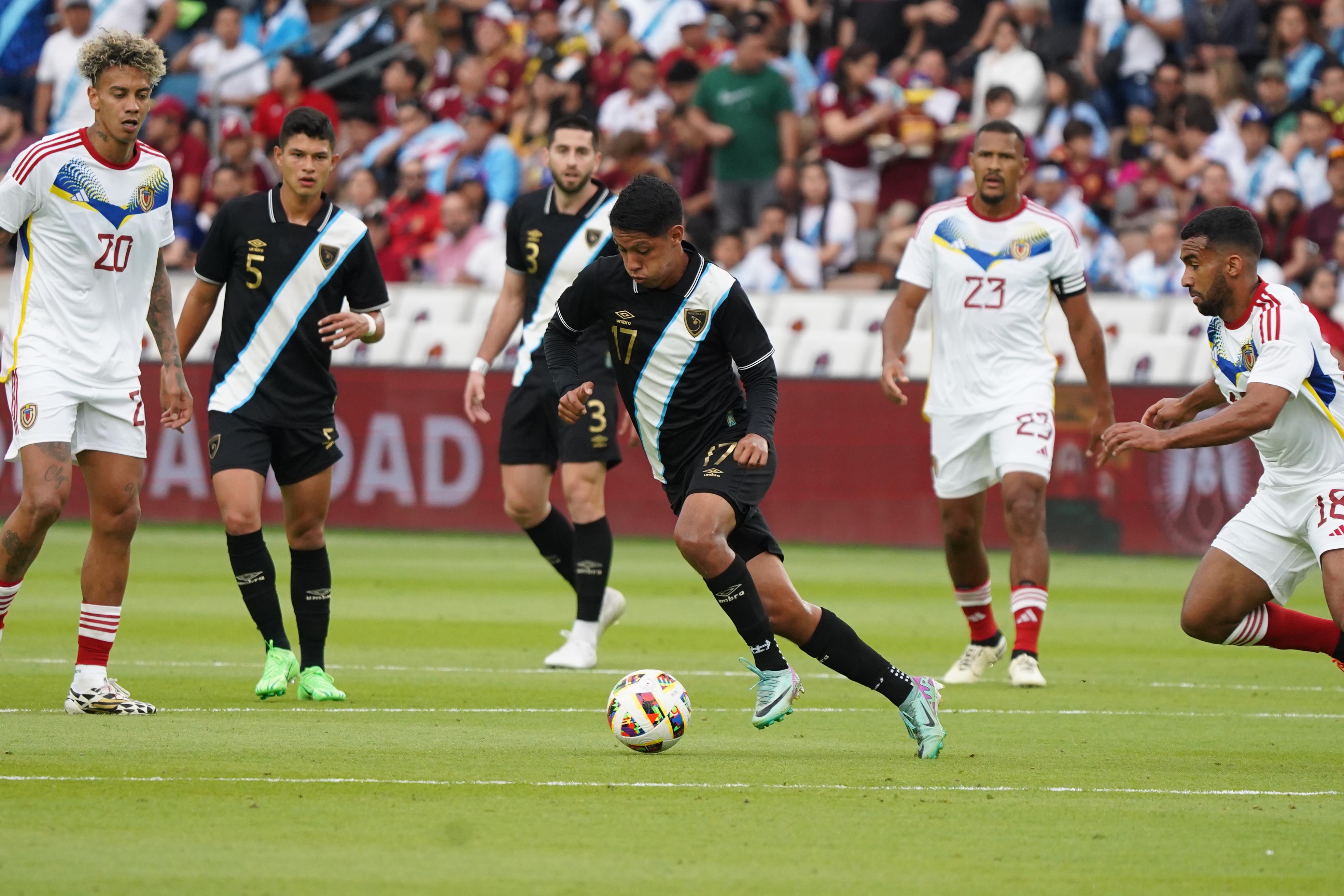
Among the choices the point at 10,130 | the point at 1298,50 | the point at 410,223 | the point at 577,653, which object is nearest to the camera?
the point at 577,653

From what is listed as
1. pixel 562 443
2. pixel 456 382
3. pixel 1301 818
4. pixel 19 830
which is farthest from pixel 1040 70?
pixel 19 830

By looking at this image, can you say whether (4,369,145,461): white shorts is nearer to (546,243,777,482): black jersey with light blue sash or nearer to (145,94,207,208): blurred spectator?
(546,243,777,482): black jersey with light blue sash

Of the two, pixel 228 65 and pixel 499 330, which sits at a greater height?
pixel 228 65

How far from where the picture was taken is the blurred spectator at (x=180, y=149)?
2214 centimetres

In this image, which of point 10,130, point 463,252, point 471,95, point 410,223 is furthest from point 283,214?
point 10,130

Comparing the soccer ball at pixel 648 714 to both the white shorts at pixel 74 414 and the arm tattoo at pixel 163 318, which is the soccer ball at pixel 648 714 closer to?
the white shorts at pixel 74 414

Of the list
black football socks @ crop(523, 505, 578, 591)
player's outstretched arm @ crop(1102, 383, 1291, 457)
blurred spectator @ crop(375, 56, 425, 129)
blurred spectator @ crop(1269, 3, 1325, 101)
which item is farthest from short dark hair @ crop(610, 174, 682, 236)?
blurred spectator @ crop(375, 56, 425, 129)

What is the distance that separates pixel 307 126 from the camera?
8.11 metres

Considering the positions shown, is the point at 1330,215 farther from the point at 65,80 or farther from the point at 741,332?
the point at 65,80

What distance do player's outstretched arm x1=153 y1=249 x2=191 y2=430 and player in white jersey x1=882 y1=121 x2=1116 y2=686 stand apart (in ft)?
11.8

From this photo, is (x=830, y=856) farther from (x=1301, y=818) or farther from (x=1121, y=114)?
(x=1121, y=114)

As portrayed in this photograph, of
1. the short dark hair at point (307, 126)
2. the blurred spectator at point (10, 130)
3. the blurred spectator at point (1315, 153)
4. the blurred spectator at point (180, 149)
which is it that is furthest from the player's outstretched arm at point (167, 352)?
the blurred spectator at point (10, 130)

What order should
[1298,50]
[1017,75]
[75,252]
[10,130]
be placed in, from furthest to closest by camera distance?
[10,130] < [1017,75] < [1298,50] < [75,252]

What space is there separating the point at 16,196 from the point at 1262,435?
5.09 metres
